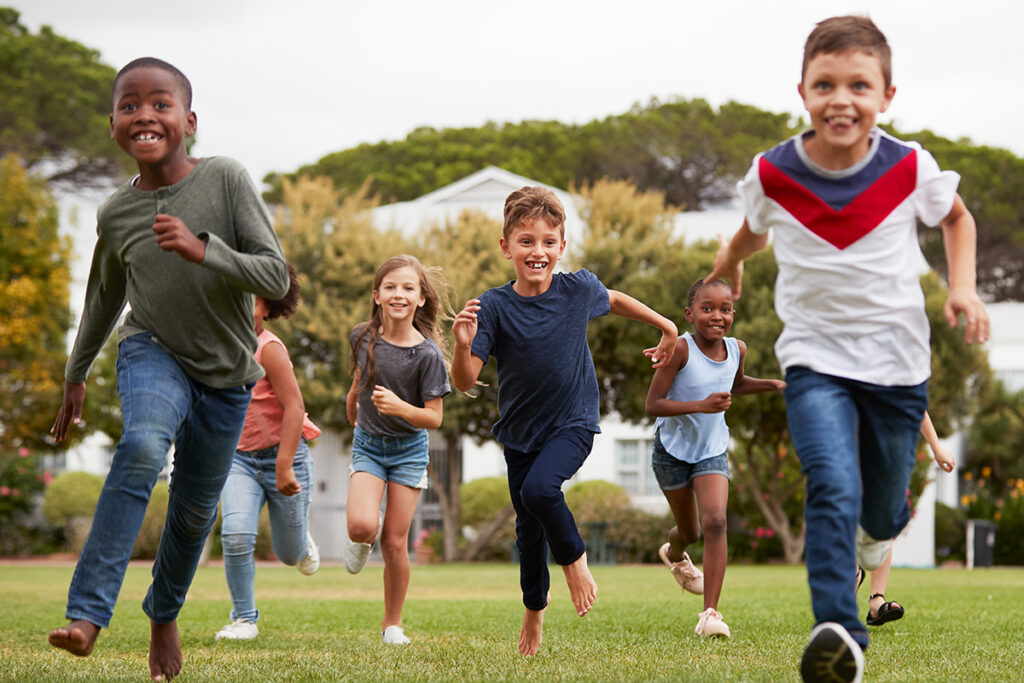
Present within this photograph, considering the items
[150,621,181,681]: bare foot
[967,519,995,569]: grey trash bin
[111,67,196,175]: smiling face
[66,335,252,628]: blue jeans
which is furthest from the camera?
[967,519,995,569]: grey trash bin

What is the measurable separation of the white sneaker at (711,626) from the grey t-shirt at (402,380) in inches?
76.2

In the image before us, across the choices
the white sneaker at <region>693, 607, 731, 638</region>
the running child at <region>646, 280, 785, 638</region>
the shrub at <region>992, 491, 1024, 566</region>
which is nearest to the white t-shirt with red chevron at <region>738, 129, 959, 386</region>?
the running child at <region>646, 280, 785, 638</region>

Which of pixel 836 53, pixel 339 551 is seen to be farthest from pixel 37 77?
pixel 836 53

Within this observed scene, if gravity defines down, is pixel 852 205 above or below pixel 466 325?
above

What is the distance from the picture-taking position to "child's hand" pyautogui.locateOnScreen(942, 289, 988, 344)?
12.4 ft

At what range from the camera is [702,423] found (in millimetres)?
7184

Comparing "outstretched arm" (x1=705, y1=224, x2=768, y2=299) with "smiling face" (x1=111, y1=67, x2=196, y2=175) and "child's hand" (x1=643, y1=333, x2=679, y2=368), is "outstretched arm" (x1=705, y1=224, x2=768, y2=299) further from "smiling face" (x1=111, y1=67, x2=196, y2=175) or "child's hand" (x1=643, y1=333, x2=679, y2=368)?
"smiling face" (x1=111, y1=67, x2=196, y2=175)

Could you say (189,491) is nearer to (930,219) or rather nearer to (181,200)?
(181,200)

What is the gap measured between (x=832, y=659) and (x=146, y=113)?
115 inches

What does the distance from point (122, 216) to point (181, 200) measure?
9.5 inches

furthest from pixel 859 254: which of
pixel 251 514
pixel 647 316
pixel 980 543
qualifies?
pixel 980 543

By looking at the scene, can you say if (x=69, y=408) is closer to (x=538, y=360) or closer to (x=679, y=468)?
(x=538, y=360)

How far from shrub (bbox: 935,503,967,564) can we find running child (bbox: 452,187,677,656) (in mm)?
24157

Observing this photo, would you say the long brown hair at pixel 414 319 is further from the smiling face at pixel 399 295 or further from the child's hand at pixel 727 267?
the child's hand at pixel 727 267
